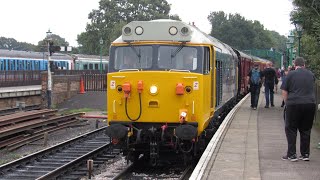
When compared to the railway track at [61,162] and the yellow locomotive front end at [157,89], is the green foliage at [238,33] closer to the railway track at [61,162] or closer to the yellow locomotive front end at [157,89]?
the railway track at [61,162]

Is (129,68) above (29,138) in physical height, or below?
above

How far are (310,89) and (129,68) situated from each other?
3.68 m

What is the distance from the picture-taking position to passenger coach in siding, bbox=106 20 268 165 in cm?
988

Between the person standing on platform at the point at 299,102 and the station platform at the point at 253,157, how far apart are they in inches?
18.9

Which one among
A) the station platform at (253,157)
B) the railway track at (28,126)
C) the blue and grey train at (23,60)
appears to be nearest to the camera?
the station platform at (253,157)

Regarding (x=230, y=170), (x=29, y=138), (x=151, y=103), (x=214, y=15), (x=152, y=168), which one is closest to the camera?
(x=230, y=170)

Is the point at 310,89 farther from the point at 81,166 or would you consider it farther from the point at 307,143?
the point at 81,166

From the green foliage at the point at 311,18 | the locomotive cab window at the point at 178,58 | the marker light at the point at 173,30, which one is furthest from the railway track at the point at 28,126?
the green foliage at the point at 311,18

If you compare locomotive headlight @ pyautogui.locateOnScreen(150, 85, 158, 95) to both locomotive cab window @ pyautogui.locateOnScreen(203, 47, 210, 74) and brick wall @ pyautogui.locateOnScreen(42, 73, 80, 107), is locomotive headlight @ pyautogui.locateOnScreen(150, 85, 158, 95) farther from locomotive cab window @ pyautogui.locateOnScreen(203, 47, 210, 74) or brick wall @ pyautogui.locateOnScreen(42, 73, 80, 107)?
brick wall @ pyautogui.locateOnScreen(42, 73, 80, 107)

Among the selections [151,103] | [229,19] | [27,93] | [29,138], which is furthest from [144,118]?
[229,19]

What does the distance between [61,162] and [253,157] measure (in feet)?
18.2

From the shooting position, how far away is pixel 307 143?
27.5ft

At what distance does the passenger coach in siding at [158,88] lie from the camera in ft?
32.4

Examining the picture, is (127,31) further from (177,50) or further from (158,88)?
(158,88)
